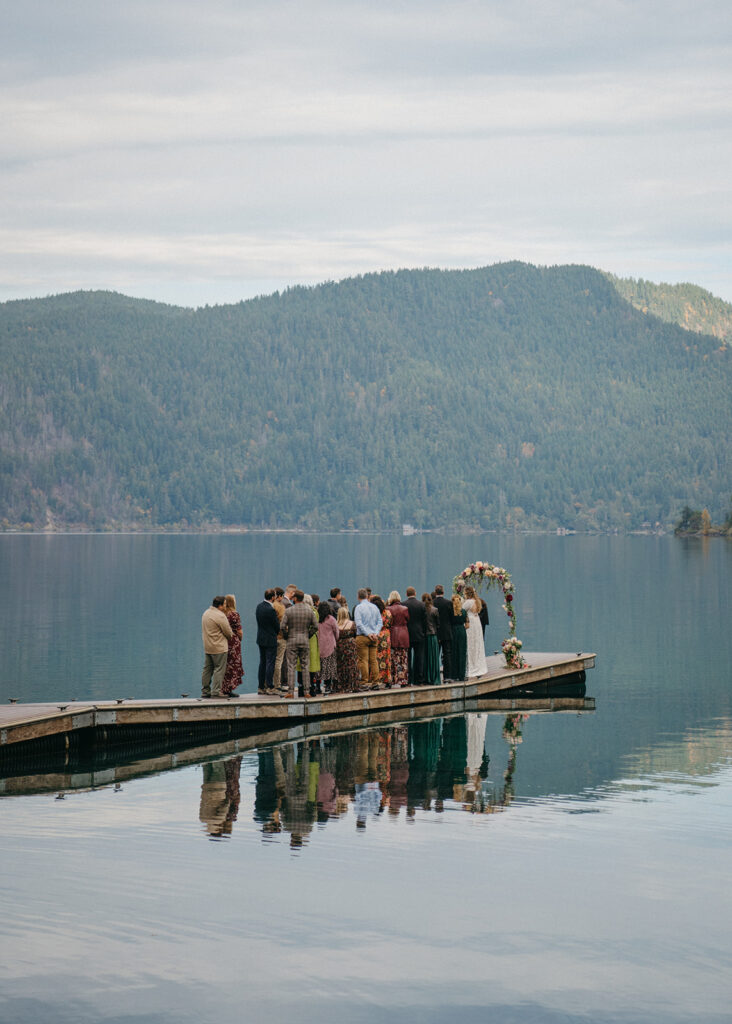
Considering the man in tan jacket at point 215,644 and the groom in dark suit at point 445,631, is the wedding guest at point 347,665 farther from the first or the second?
the man in tan jacket at point 215,644

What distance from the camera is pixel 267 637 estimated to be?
28266mm

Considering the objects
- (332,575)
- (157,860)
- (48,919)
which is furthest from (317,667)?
(332,575)

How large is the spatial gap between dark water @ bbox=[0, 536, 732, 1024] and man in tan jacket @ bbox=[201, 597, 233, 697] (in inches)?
92.6

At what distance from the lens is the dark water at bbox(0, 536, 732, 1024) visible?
13555 millimetres

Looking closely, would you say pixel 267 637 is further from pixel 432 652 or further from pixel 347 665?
pixel 432 652

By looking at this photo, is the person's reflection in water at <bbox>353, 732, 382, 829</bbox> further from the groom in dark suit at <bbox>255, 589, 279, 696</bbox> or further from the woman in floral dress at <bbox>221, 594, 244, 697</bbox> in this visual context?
the woman in floral dress at <bbox>221, 594, 244, 697</bbox>

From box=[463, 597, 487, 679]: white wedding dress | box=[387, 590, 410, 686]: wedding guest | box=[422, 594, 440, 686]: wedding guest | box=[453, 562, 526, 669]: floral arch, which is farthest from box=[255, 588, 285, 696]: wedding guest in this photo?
box=[463, 597, 487, 679]: white wedding dress

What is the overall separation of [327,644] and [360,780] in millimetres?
6041

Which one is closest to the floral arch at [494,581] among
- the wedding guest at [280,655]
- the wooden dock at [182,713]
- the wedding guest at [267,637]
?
the wooden dock at [182,713]

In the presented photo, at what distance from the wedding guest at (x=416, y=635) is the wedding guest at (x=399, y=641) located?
13 centimetres

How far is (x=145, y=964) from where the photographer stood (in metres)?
14.1

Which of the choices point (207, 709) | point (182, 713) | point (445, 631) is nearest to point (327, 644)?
point (207, 709)

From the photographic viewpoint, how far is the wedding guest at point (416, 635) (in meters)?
31.2

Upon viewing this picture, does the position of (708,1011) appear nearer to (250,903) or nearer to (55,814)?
(250,903)
